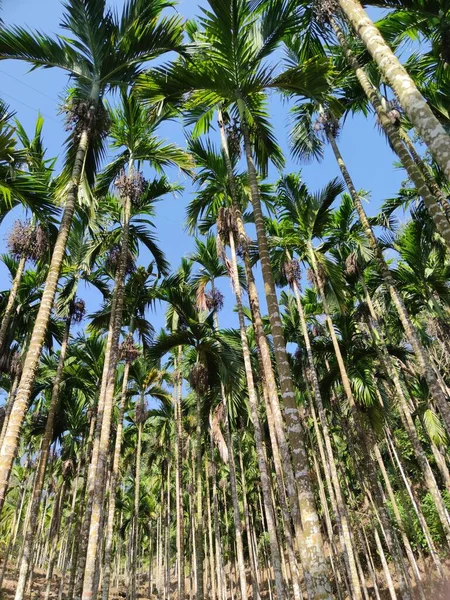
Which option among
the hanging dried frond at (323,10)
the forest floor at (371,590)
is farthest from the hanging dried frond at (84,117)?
the forest floor at (371,590)

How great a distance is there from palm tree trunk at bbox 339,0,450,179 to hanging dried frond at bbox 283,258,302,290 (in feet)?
27.0

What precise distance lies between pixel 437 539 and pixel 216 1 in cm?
2852

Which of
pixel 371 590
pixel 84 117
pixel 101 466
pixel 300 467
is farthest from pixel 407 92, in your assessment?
pixel 371 590

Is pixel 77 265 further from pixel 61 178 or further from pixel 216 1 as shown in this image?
pixel 216 1

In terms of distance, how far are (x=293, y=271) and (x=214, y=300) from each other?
2.85m

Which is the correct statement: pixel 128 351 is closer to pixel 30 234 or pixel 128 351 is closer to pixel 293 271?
pixel 30 234

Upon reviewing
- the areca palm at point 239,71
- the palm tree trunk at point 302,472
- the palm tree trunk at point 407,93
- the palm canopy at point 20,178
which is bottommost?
the palm tree trunk at point 302,472

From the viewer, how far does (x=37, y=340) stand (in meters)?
5.38

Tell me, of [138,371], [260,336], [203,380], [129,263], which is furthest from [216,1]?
[138,371]

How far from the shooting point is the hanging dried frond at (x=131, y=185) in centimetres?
988

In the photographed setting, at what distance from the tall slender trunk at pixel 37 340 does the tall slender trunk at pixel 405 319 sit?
629cm

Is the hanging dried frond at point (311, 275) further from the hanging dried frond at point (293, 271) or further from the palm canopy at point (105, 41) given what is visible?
the palm canopy at point (105, 41)

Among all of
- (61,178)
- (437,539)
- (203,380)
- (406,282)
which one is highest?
(406,282)

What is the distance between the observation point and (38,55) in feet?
22.1
